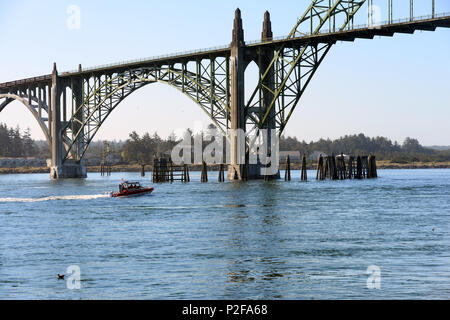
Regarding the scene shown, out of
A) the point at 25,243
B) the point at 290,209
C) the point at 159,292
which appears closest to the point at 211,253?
the point at 159,292

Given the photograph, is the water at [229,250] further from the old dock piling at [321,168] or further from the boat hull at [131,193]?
the old dock piling at [321,168]

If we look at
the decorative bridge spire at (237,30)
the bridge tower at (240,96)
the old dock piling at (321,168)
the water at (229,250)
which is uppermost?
the decorative bridge spire at (237,30)

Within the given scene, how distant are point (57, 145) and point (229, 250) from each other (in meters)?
84.0

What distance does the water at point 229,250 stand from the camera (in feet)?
67.9

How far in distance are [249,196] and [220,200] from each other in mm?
4213

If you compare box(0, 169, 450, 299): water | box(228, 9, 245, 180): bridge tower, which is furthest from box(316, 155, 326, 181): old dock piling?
box(0, 169, 450, 299): water

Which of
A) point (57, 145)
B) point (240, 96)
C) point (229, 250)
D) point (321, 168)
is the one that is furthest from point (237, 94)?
point (229, 250)

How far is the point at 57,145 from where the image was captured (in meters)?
108

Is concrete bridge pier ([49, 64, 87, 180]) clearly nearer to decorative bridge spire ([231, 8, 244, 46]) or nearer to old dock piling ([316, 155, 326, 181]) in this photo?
decorative bridge spire ([231, 8, 244, 46])

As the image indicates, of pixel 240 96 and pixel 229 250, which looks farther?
pixel 240 96

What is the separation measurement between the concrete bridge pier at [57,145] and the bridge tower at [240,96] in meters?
37.7

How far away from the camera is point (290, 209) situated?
4762 cm

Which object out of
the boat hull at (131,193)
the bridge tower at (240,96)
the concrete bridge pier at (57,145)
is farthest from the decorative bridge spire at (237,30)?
the concrete bridge pier at (57,145)

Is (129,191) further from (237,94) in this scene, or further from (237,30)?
(237,30)
